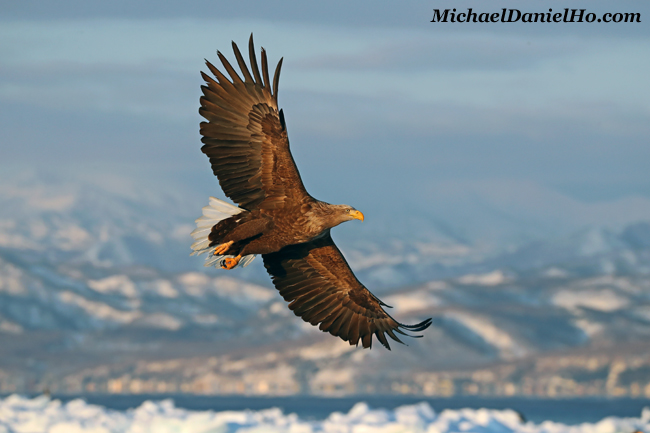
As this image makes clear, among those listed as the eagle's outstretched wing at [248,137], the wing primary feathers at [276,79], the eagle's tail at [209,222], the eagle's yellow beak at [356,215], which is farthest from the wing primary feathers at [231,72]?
the eagle's yellow beak at [356,215]

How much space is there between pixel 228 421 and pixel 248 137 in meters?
114

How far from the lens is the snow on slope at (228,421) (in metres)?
125

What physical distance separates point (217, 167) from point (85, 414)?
13610 cm

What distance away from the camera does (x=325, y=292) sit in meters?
18.0

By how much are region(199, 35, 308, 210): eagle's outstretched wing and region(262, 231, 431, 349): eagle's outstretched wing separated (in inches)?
80.5

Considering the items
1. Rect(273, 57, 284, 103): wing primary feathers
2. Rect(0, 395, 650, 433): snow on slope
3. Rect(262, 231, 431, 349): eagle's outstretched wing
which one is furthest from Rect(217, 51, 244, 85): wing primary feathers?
Rect(0, 395, 650, 433): snow on slope

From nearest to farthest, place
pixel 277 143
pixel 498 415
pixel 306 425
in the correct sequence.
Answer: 1. pixel 277 143
2. pixel 306 425
3. pixel 498 415

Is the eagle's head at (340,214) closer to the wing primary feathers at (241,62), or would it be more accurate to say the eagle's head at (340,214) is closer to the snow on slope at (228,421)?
the wing primary feathers at (241,62)

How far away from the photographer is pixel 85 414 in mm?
145375

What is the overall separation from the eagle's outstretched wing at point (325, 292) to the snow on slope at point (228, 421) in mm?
100922

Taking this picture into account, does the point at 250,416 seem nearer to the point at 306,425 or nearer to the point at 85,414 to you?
the point at 306,425

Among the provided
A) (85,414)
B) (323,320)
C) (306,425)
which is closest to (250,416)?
(306,425)

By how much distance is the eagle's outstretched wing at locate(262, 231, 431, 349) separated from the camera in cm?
1781

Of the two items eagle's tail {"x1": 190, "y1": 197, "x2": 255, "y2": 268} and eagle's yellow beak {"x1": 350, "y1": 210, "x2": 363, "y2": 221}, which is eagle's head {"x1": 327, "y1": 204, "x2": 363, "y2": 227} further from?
eagle's tail {"x1": 190, "y1": 197, "x2": 255, "y2": 268}
